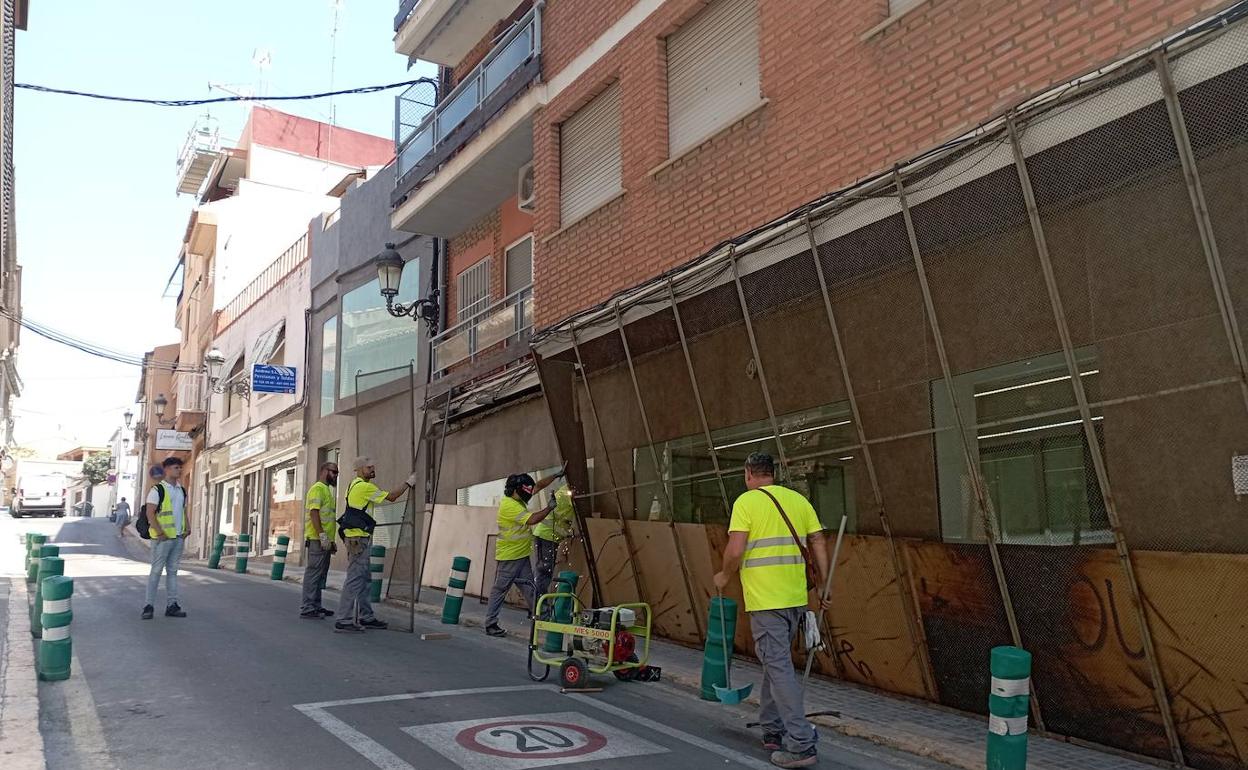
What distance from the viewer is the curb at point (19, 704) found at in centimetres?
486

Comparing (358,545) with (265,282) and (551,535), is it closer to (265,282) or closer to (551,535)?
(551,535)

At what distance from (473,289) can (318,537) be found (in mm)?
6612

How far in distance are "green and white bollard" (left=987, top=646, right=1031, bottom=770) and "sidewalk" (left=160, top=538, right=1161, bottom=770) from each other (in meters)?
0.46

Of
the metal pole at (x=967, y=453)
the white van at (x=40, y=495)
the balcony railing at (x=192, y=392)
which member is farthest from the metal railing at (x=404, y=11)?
the white van at (x=40, y=495)

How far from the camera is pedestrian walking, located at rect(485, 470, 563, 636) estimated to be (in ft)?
33.9

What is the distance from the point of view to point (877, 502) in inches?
283

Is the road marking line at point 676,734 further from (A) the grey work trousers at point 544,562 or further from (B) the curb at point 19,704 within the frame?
(A) the grey work trousers at point 544,562

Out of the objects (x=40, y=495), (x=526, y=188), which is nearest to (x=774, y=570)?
(x=526, y=188)

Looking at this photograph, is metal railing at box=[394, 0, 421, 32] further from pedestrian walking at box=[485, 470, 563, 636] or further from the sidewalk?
the sidewalk

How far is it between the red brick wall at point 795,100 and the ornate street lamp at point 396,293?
9.83 ft

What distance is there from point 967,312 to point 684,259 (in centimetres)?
378

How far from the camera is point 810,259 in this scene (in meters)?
8.03

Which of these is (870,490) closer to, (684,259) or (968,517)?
(968,517)

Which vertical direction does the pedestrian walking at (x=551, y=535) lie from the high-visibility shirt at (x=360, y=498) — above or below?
below
